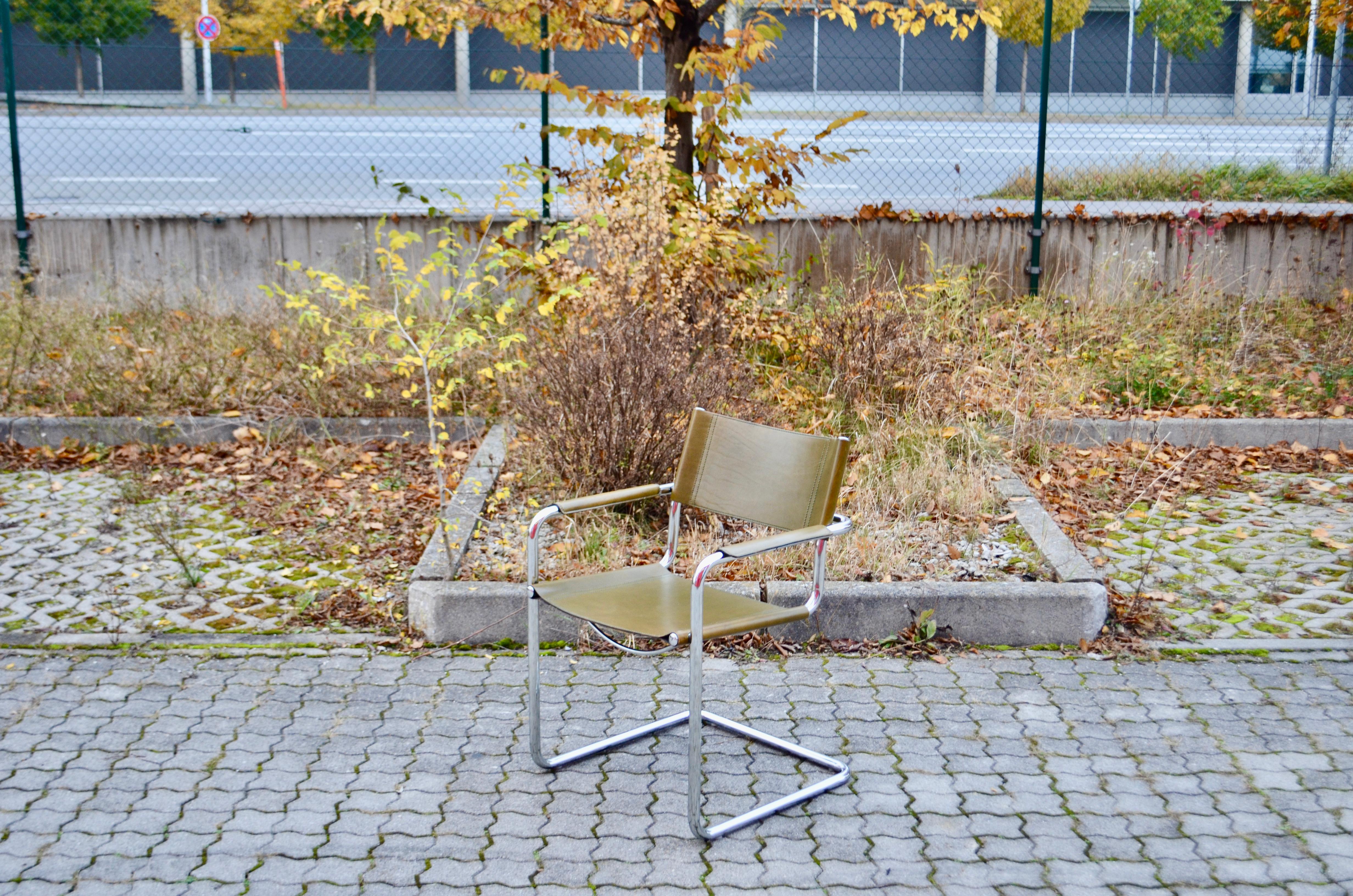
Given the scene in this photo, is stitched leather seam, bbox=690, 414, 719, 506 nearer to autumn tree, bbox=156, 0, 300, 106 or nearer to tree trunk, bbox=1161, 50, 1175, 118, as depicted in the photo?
autumn tree, bbox=156, 0, 300, 106

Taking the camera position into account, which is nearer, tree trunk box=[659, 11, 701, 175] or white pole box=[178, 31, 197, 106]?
tree trunk box=[659, 11, 701, 175]

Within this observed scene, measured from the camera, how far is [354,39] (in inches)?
531

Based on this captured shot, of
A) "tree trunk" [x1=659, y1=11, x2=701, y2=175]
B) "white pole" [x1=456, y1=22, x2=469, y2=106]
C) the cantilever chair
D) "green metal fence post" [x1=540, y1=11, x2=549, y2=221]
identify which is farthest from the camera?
"white pole" [x1=456, y1=22, x2=469, y2=106]

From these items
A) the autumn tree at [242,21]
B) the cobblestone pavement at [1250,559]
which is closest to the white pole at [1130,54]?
the cobblestone pavement at [1250,559]

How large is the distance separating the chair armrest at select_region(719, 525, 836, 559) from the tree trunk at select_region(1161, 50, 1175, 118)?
431 inches

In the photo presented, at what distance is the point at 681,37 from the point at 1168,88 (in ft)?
25.0

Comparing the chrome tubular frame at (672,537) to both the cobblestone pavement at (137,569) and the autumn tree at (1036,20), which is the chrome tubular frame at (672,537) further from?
the autumn tree at (1036,20)

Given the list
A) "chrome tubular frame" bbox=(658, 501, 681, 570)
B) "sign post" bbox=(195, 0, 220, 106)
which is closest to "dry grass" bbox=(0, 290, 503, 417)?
"chrome tubular frame" bbox=(658, 501, 681, 570)

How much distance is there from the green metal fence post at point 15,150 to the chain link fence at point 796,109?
17.2 inches

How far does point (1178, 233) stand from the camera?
8.26 metres

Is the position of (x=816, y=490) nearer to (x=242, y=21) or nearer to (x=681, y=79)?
(x=681, y=79)

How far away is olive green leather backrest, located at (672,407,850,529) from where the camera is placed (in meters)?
3.38

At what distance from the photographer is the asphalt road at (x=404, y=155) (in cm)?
1132

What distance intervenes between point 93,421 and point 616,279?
309cm
